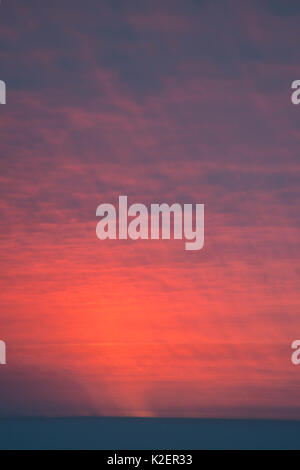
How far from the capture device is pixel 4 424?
149ft

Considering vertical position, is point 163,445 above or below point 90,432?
below
